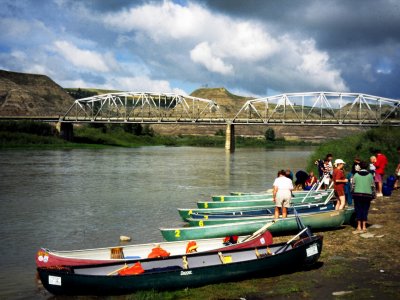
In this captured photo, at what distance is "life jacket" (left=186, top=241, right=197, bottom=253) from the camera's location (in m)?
12.4

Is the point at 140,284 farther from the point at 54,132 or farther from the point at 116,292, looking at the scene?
the point at 54,132

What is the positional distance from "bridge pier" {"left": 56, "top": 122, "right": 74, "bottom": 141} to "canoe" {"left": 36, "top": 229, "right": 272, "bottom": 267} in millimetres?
107848

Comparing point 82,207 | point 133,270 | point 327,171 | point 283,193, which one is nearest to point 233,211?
point 283,193

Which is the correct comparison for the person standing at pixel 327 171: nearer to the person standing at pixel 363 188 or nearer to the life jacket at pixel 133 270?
the person standing at pixel 363 188

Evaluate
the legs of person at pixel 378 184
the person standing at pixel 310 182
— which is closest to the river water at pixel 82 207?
the person standing at pixel 310 182

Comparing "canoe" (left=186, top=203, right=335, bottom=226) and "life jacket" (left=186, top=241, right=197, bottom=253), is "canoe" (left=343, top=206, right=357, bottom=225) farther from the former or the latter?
"life jacket" (left=186, top=241, right=197, bottom=253)

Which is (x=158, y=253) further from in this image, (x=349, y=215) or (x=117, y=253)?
(x=349, y=215)

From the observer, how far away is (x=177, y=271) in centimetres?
1048

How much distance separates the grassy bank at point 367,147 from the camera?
128 feet

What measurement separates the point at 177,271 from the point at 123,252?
2079mm

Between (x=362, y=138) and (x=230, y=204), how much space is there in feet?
95.8

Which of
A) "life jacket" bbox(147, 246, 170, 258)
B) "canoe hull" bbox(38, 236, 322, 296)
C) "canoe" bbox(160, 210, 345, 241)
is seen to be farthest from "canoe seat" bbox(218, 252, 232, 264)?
"canoe" bbox(160, 210, 345, 241)

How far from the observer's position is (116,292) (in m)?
10.6

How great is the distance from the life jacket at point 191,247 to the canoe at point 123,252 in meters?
0.04
